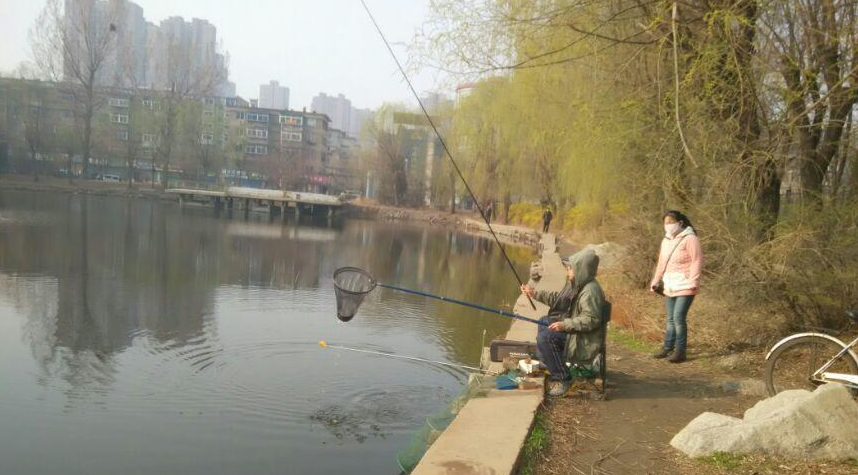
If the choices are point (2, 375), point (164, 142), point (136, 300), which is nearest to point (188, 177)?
point (164, 142)

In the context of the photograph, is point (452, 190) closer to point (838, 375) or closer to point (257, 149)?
point (838, 375)

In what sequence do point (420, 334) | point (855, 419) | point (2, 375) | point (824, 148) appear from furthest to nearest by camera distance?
point (420, 334) < point (2, 375) < point (824, 148) < point (855, 419)

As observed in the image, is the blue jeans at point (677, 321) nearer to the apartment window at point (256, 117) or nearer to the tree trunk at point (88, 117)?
the tree trunk at point (88, 117)

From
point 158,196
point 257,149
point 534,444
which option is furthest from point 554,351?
point 257,149

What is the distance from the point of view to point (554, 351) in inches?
223

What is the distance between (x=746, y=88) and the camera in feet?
23.8

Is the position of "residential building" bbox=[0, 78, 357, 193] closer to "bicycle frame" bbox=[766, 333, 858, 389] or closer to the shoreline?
the shoreline

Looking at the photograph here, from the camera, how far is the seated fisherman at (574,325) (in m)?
5.44

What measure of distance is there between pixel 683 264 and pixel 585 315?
188cm

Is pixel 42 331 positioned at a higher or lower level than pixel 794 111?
lower

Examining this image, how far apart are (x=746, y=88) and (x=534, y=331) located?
388 cm

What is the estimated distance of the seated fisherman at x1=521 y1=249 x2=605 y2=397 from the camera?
214 inches

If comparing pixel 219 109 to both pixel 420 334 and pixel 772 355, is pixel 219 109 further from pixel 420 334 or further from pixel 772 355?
pixel 772 355

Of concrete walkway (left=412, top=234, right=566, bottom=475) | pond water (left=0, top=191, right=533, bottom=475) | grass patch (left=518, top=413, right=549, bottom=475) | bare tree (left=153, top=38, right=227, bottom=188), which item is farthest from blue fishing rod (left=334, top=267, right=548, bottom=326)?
bare tree (left=153, top=38, right=227, bottom=188)
